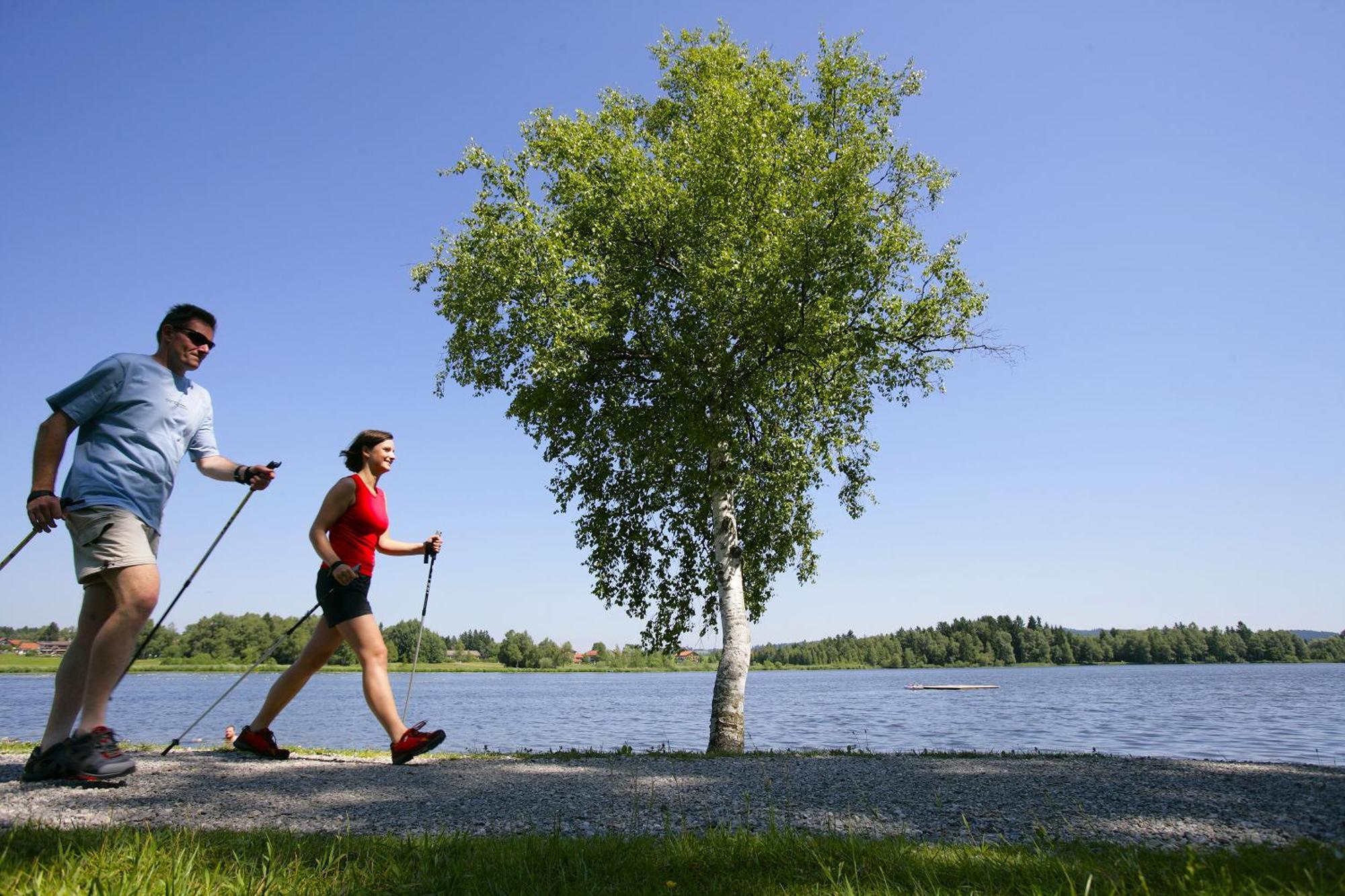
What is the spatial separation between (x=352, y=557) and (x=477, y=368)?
725 centimetres

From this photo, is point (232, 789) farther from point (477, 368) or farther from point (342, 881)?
point (477, 368)

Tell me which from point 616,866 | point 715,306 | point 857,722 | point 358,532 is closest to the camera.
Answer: point 616,866

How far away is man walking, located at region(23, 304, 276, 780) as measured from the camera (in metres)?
4.99

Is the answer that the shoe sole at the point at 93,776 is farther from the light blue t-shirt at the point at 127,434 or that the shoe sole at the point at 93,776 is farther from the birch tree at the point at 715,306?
the birch tree at the point at 715,306

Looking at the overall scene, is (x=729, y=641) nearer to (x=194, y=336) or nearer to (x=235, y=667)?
(x=194, y=336)

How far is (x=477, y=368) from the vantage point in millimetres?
13586

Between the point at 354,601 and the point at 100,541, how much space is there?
6.32 ft

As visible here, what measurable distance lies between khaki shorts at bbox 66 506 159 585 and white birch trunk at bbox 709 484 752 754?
25.8 feet

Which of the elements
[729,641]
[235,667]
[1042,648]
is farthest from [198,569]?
[1042,648]

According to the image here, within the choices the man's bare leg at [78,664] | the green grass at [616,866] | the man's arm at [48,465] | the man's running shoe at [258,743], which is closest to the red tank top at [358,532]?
the man's running shoe at [258,743]

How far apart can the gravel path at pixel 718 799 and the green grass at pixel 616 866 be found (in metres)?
0.47

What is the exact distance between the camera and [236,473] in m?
6.06

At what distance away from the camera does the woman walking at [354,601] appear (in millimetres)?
6504

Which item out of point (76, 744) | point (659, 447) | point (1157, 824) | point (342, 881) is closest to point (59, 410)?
point (76, 744)
